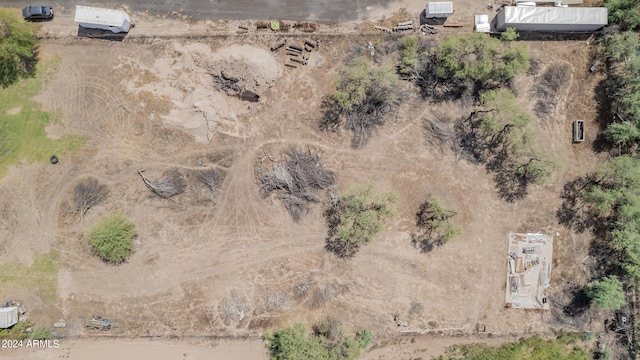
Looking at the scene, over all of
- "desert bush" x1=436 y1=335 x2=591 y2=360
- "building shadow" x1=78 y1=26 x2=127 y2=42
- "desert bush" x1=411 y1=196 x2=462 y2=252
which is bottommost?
"desert bush" x1=436 y1=335 x2=591 y2=360

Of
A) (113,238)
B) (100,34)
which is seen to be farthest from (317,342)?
(100,34)

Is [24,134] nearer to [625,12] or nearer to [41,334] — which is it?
[41,334]

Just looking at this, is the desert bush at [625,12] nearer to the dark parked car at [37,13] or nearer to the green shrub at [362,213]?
the green shrub at [362,213]

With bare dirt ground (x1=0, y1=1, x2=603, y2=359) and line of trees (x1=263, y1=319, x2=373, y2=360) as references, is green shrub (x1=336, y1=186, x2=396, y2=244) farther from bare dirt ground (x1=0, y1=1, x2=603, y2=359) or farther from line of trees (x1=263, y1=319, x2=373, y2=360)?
line of trees (x1=263, y1=319, x2=373, y2=360)

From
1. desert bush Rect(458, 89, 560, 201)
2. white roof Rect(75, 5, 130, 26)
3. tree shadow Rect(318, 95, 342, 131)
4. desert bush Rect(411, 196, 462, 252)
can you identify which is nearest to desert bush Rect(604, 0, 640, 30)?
desert bush Rect(458, 89, 560, 201)

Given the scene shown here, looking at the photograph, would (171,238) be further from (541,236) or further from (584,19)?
(584,19)

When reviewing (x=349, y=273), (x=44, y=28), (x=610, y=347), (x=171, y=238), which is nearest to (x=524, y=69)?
(x=349, y=273)

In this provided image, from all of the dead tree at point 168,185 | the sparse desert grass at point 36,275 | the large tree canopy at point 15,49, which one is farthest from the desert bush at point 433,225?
the large tree canopy at point 15,49
